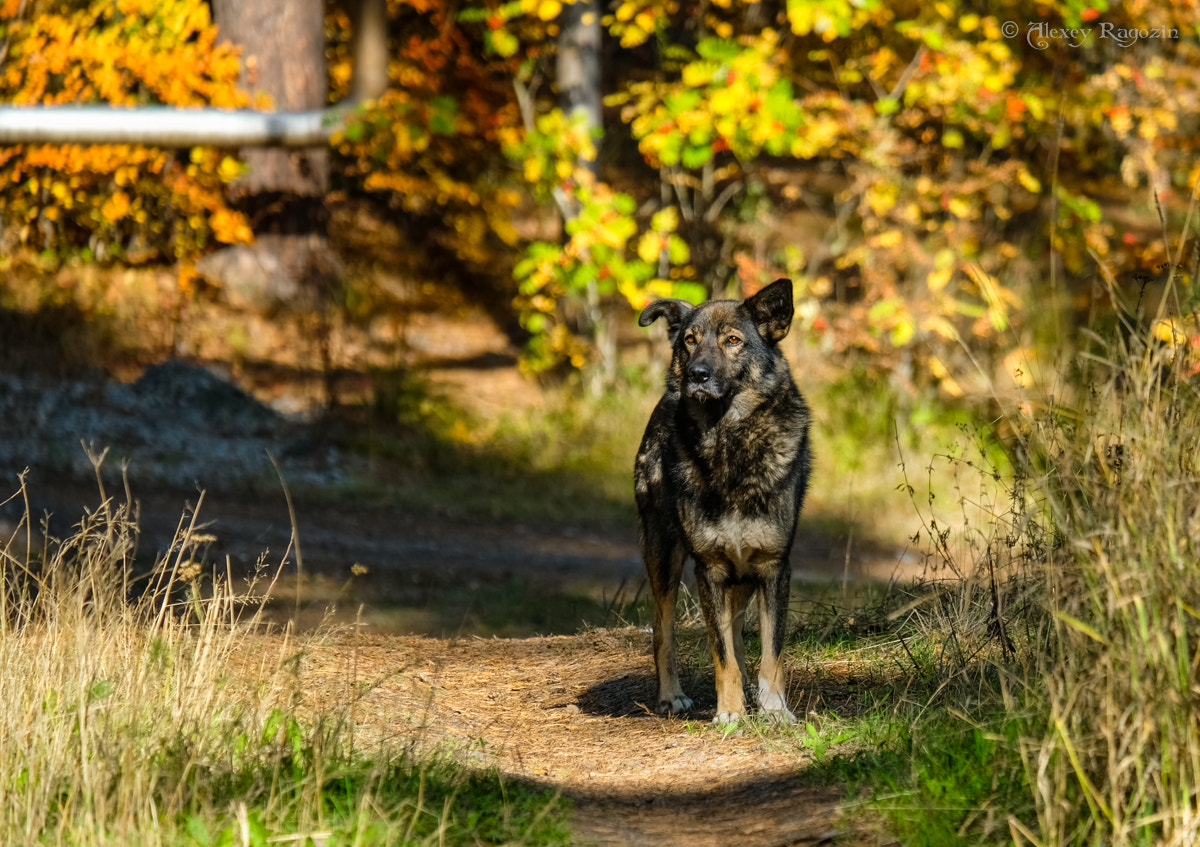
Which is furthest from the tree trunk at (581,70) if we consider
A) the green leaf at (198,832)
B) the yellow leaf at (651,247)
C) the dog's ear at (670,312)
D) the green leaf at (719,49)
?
the green leaf at (198,832)

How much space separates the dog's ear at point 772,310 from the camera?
19.8 feet

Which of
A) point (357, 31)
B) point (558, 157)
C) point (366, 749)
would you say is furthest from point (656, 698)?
point (558, 157)

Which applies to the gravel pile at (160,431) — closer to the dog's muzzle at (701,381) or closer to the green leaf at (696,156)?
the green leaf at (696,156)

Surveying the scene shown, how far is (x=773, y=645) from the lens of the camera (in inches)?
229

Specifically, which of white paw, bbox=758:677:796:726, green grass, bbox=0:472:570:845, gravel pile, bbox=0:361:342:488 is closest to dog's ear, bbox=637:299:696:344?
white paw, bbox=758:677:796:726

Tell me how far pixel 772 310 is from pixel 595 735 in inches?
87.2

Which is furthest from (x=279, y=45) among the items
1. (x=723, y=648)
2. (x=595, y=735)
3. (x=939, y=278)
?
(x=723, y=648)

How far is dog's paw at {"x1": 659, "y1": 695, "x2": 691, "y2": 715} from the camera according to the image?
6.28 meters

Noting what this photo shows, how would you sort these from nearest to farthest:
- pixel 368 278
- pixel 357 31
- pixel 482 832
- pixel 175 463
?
pixel 357 31, pixel 482 832, pixel 175 463, pixel 368 278

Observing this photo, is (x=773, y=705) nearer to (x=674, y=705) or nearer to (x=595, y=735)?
(x=674, y=705)

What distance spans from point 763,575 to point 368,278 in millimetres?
13418

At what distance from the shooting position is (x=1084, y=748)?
379 centimetres

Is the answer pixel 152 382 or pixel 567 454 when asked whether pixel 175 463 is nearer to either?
pixel 152 382

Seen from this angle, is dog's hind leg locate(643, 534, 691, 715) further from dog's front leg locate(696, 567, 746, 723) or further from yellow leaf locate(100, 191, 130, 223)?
yellow leaf locate(100, 191, 130, 223)
